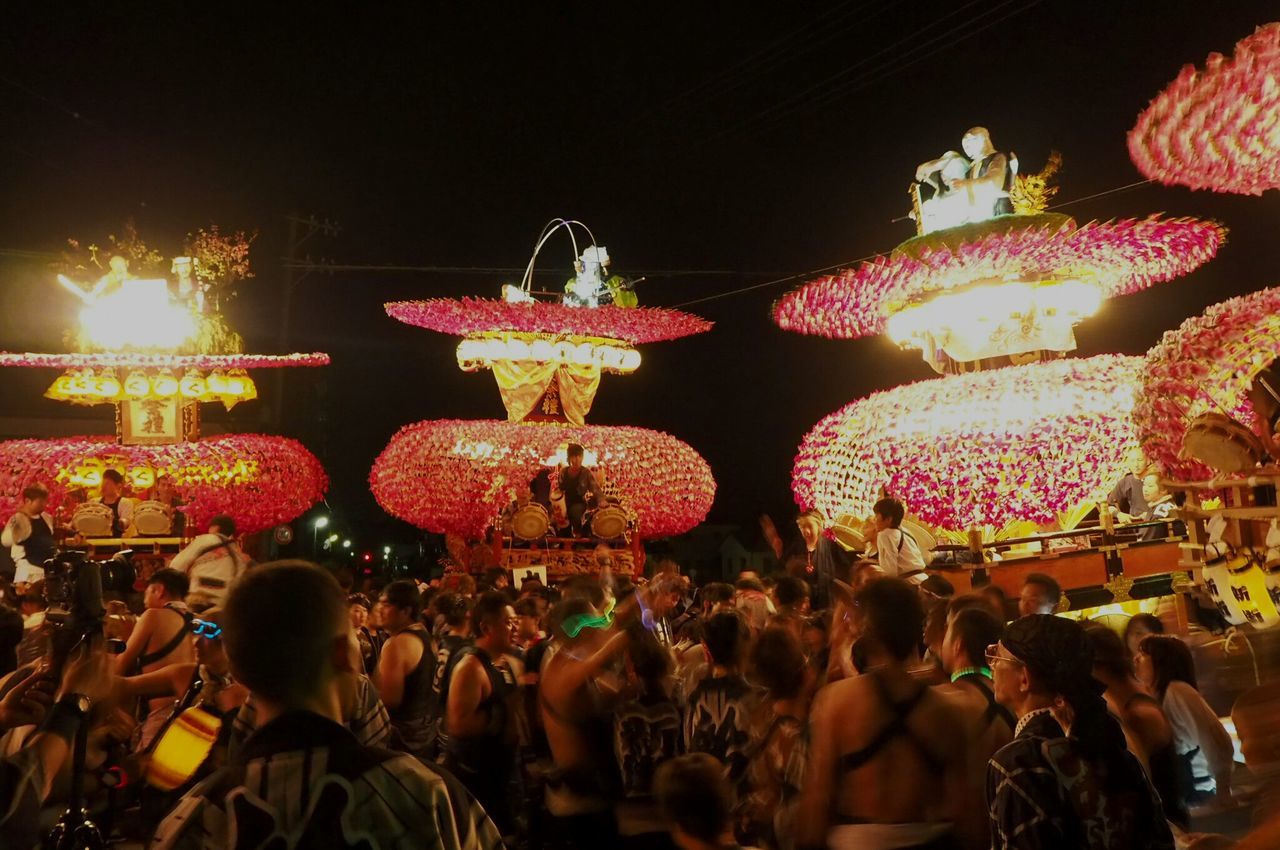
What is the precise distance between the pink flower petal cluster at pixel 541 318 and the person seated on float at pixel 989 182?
5.82 meters

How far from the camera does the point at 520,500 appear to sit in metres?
17.5

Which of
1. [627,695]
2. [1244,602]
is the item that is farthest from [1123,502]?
[627,695]

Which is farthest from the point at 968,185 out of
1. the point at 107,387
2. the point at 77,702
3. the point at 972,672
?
the point at 107,387

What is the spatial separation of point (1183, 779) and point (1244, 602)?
12.1 feet

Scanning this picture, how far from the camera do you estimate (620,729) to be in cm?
520

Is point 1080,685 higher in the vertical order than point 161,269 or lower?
lower

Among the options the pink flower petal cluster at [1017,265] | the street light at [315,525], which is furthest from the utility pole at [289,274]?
the pink flower petal cluster at [1017,265]

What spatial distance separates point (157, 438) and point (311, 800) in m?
18.5

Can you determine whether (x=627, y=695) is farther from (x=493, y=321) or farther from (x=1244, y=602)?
(x=493, y=321)

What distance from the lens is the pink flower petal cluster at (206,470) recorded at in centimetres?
1758

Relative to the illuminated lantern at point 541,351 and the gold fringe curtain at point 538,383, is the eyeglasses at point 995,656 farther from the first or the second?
the gold fringe curtain at point 538,383

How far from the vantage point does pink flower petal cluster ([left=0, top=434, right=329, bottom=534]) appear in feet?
57.7

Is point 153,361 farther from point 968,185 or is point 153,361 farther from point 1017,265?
point 1017,265

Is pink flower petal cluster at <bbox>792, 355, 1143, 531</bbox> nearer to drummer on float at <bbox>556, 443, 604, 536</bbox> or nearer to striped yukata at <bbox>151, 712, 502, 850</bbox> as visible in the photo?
drummer on float at <bbox>556, 443, 604, 536</bbox>
